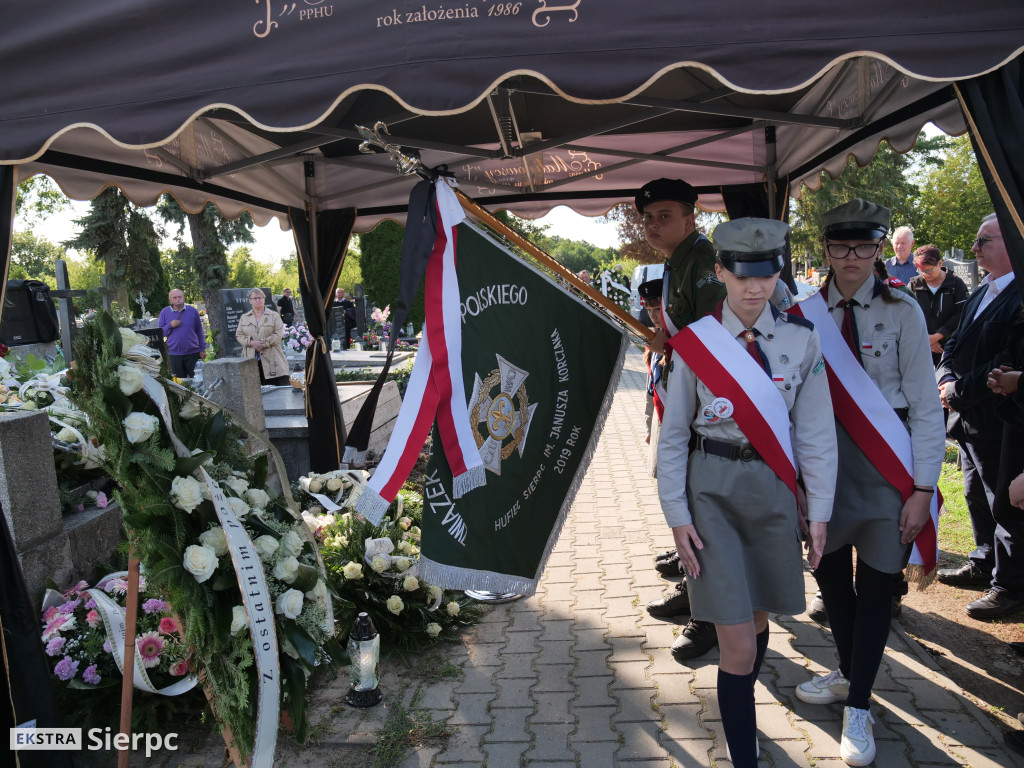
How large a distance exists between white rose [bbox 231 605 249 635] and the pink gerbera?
2.31 feet

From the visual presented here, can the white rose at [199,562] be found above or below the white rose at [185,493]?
below

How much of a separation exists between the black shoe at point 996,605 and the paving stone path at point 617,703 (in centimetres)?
56

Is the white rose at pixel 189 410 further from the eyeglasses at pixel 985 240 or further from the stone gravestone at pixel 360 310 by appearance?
the stone gravestone at pixel 360 310

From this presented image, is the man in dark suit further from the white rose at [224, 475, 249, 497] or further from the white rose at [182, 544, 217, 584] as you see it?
the white rose at [182, 544, 217, 584]

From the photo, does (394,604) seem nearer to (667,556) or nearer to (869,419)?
(667,556)

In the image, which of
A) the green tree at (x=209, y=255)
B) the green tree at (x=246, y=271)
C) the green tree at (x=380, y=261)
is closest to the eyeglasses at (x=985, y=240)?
the green tree at (x=209, y=255)

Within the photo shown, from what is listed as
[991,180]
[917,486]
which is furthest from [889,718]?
[991,180]

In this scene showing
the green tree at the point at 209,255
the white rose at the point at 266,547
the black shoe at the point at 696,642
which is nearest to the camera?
the white rose at the point at 266,547

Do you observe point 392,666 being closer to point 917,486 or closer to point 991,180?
point 917,486

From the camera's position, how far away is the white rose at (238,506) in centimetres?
→ 270

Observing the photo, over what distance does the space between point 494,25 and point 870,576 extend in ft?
7.71

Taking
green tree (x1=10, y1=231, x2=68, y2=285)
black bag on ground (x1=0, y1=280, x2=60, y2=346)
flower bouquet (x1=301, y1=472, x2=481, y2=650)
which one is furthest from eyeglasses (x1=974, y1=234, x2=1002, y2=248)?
green tree (x1=10, y1=231, x2=68, y2=285)

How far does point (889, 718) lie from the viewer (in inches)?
116

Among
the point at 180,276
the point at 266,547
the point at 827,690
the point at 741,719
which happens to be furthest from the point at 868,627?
the point at 180,276
